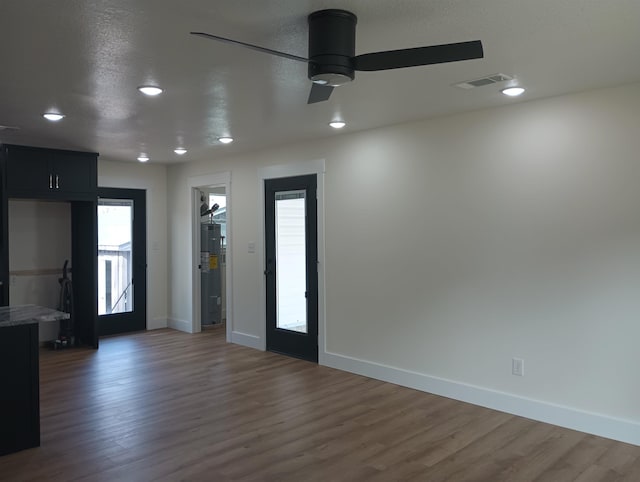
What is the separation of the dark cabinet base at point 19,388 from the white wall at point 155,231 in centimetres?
420

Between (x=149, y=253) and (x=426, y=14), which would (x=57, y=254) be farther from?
(x=426, y=14)

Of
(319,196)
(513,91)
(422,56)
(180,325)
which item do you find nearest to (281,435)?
(319,196)

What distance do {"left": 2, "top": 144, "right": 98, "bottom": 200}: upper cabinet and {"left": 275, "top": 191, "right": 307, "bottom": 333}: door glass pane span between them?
7.94ft

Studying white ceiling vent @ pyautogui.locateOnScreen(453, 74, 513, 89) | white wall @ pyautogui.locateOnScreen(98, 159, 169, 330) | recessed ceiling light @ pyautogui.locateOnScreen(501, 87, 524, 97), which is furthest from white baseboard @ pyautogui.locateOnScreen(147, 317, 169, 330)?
recessed ceiling light @ pyautogui.locateOnScreen(501, 87, 524, 97)

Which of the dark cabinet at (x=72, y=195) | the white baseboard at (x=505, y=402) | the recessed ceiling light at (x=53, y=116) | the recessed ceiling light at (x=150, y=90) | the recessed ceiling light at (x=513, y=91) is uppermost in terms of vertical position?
the recessed ceiling light at (x=53, y=116)

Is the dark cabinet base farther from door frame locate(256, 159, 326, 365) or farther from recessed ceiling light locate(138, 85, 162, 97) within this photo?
door frame locate(256, 159, 326, 365)

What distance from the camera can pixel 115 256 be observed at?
749 cm

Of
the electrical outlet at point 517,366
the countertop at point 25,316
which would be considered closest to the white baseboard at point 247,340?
the countertop at point 25,316

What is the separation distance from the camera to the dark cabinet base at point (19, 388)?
350 cm

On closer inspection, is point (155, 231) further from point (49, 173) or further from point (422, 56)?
point (422, 56)

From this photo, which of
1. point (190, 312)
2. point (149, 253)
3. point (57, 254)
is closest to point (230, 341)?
point (190, 312)

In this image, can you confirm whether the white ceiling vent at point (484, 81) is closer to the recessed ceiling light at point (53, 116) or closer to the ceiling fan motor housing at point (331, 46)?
the ceiling fan motor housing at point (331, 46)

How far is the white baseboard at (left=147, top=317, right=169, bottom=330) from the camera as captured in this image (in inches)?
307

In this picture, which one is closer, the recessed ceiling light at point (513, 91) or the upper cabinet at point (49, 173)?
the recessed ceiling light at point (513, 91)
